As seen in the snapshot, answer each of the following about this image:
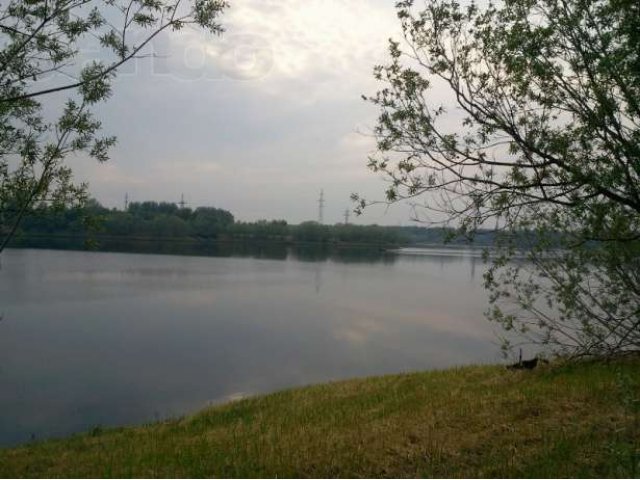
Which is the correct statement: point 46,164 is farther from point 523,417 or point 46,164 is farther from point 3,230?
point 523,417

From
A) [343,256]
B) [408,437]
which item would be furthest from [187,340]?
[343,256]

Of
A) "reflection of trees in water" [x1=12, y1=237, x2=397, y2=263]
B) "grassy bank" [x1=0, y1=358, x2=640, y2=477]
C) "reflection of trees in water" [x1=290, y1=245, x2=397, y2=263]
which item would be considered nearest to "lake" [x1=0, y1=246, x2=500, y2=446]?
"grassy bank" [x1=0, y1=358, x2=640, y2=477]

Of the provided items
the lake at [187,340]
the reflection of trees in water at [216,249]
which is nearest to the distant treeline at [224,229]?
the reflection of trees in water at [216,249]

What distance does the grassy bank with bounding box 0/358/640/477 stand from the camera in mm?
5809

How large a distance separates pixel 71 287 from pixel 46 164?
2951 cm

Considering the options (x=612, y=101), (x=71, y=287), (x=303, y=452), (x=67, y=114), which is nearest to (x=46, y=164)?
(x=67, y=114)

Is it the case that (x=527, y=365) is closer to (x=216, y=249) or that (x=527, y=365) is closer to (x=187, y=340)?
(x=187, y=340)

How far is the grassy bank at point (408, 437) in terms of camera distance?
19.1 ft

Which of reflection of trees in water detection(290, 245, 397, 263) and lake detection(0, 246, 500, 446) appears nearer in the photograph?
lake detection(0, 246, 500, 446)

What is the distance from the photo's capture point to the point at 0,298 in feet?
93.2

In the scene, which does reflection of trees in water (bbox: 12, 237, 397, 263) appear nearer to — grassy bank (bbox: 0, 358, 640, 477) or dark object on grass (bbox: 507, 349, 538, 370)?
grassy bank (bbox: 0, 358, 640, 477)

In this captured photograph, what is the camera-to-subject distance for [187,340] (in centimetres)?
2164

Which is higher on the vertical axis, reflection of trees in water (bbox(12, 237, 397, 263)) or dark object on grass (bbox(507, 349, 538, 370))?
reflection of trees in water (bbox(12, 237, 397, 263))

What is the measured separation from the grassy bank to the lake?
4266 millimetres
